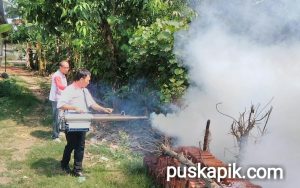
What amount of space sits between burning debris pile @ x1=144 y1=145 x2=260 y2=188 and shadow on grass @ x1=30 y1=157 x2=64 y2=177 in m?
1.45

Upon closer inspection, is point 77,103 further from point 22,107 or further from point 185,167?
point 22,107

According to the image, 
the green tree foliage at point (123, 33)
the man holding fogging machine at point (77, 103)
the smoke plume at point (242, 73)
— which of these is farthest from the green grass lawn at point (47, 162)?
the green tree foliage at point (123, 33)

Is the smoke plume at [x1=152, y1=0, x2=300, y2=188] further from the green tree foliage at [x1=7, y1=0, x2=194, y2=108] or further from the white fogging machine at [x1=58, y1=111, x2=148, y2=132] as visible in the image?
the white fogging machine at [x1=58, y1=111, x2=148, y2=132]

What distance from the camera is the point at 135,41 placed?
8734 mm

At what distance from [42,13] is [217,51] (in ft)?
13.2

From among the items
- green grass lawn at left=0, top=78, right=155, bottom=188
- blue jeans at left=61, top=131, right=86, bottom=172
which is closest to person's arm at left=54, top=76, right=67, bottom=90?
green grass lawn at left=0, top=78, right=155, bottom=188

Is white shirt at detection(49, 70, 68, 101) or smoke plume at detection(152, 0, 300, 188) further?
white shirt at detection(49, 70, 68, 101)

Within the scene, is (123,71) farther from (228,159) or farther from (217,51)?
(228,159)

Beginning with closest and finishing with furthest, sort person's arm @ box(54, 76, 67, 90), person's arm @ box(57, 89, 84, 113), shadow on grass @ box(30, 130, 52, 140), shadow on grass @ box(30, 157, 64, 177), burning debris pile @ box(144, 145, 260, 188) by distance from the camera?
burning debris pile @ box(144, 145, 260, 188) < person's arm @ box(57, 89, 84, 113) < shadow on grass @ box(30, 157, 64, 177) < person's arm @ box(54, 76, 67, 90) < shadow on grass @ box(30, 130, 52, 140)

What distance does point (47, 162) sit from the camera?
22.2 feet

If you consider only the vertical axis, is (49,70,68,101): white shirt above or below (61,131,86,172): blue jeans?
above

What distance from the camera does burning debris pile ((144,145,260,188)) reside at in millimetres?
4502

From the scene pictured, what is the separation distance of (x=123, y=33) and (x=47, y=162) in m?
3.90

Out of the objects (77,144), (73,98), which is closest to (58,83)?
(73,98)
